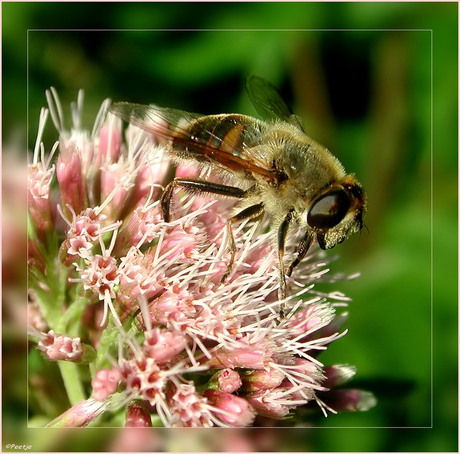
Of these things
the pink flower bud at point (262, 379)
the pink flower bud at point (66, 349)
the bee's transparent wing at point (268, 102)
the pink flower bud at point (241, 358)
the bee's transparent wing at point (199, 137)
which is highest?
the bee's transparent wing at point (268, 102)

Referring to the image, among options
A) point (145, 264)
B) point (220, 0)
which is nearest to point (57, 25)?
point (220, 0)

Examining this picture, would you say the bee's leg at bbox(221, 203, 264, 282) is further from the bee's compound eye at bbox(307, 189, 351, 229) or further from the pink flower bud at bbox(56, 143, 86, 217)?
the pink flower bud at bbox(56, 143, 86, 217)

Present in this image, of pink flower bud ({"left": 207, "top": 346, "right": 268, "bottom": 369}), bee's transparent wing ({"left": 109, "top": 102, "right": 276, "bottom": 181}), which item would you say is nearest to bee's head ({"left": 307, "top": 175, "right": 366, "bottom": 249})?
bee's transparent wing ({"left": 109, "top": 102, "right": 276, "bottom": 181})

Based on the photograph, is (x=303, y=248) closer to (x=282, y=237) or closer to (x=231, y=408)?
(x=282, y=237)

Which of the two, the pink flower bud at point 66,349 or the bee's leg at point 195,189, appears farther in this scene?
the bee's leg at point 195,189

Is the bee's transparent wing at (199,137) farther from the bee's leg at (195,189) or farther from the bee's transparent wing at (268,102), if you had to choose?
the bee's transparent wing at (268,102)

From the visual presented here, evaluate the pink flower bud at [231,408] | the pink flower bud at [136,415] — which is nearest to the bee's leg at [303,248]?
the pink flower bud at [231,408]

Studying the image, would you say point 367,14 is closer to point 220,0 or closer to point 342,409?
point 220,0
